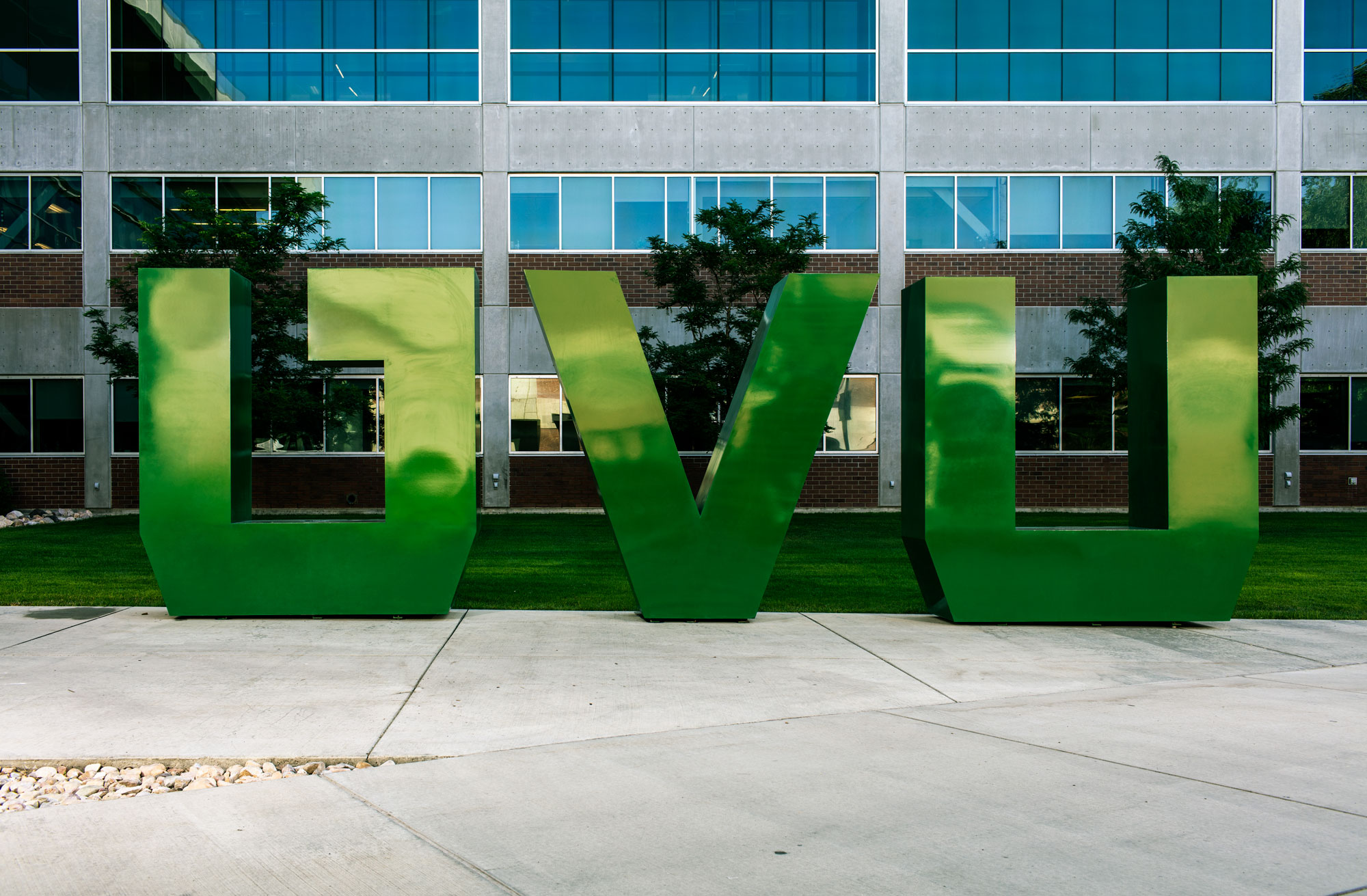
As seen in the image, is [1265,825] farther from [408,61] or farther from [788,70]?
[408,61]

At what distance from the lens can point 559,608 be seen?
9.57 meters

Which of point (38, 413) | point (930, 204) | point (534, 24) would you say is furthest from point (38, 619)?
point (930, 204)

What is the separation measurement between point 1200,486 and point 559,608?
6.02 meters

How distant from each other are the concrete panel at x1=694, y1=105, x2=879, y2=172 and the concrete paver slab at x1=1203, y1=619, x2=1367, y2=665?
585 inches

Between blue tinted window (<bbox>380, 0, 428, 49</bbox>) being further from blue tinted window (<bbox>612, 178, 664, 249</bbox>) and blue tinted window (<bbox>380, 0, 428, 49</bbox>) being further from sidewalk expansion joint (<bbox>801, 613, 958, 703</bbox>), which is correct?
sidewalk expansion joint (<bbox>801, 613, 958, 703</bbox>)

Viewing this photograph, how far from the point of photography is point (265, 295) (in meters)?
17.3

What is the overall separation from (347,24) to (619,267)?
8.01 meters

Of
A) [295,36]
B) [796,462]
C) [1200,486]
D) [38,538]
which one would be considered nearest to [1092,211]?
[1200,486]

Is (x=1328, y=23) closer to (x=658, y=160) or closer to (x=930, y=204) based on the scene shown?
(x=930, y=204)

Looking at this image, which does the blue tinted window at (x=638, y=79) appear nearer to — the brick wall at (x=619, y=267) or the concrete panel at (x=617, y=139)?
the concrete panel at (x=617, y=139)

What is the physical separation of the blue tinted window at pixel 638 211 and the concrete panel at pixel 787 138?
1165mm

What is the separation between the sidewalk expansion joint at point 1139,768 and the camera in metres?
3.97

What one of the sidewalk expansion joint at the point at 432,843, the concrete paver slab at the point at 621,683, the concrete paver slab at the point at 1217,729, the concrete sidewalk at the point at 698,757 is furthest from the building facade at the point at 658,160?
the sidewalk expansion joint at the point at 432,843

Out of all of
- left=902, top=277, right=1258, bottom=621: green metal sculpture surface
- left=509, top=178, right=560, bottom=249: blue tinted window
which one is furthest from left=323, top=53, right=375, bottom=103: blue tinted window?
left=902, top=277, right=1258, bottom=621: green metal sculpture surface
